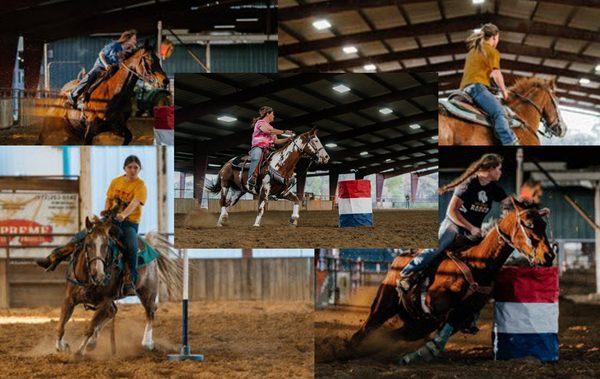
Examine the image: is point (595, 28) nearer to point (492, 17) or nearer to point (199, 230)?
point (492, 17)

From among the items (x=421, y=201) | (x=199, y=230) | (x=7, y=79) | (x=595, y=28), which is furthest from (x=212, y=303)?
(x=595, y=28)

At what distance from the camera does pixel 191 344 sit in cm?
394

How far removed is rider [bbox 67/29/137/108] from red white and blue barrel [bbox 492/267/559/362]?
2292 millimetres

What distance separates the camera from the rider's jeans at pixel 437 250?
3689mm

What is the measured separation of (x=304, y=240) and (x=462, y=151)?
929 millimetres

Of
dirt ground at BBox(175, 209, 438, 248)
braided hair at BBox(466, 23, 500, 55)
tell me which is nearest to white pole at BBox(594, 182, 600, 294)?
dirt ground at BBox(175, 209, 438, 248)

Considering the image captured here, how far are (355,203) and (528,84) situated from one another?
41.8 inches

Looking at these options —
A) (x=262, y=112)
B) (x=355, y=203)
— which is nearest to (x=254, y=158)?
(x=262, y=112)

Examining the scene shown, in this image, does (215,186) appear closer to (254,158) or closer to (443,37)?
(254,158)

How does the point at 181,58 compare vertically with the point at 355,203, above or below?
above

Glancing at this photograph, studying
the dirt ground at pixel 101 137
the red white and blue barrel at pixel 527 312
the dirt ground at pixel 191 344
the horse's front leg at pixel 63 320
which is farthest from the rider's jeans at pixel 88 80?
the red white and blue barrel at pixel 527 312

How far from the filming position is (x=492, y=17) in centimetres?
343

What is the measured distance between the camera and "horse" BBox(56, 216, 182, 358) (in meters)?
3.60

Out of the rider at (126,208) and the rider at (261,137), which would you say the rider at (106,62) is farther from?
the rider at (261,137)
